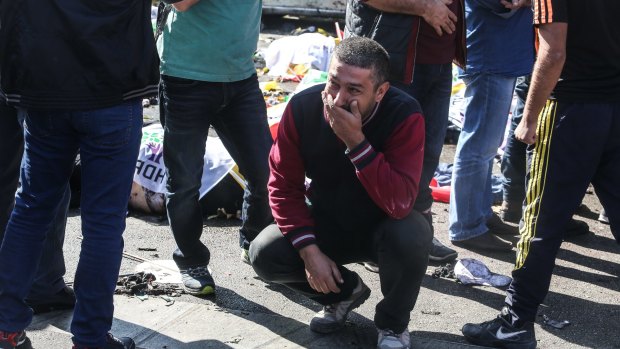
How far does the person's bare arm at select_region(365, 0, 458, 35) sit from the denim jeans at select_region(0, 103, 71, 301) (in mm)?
1752

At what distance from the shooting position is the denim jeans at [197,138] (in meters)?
4.44

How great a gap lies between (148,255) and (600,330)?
240 centimetres

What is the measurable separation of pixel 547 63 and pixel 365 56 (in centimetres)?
73

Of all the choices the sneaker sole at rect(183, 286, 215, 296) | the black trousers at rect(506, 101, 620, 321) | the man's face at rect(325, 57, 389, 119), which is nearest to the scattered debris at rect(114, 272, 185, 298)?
the sneaker sole at rect(183, 286, 215, 296)

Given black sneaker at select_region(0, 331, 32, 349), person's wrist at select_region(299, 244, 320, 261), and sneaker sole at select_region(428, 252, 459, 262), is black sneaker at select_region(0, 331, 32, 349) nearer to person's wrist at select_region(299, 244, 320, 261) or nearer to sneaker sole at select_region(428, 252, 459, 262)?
person's wrist at select_region(299, 244, 320, 261)

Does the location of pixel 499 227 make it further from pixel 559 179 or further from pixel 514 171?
pixel 559 179

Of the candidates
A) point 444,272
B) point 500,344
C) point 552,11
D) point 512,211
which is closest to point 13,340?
point 500,344

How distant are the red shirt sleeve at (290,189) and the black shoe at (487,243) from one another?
62.2 inches

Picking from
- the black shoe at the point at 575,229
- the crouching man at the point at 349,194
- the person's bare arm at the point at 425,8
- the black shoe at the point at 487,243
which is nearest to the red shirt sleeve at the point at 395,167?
the crouching man at the point at 349,194

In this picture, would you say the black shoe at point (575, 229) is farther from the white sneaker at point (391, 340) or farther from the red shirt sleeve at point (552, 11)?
the red shirt sleeve at point (552, 11)

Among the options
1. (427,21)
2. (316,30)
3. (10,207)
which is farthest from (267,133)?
(316,30)

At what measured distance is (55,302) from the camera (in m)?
4.30

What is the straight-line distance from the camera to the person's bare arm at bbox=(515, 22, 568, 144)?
3.71m

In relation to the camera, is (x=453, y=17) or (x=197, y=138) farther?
(x=453, y=17)
